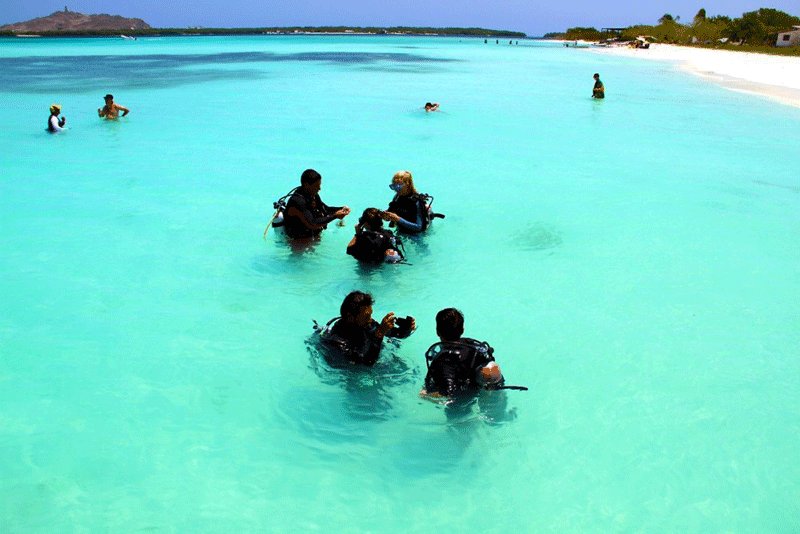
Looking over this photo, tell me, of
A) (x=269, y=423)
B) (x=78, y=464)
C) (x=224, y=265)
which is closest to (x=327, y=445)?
(x=269, y=423)

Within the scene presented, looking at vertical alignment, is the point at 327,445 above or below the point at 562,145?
below

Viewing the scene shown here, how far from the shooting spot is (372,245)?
24.2ft

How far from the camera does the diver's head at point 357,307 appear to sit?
471 cm

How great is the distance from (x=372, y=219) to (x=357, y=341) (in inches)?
95.2

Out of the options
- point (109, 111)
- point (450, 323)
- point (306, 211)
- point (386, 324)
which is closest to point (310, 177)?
point (306, 211)

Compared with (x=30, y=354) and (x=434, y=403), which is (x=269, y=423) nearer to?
(x=434, y=403)

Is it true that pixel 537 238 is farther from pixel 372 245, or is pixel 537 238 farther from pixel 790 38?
pixel 790 38

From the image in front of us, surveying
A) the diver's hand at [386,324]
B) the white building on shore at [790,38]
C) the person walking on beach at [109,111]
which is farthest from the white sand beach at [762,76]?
the diver's hand at [386,324]

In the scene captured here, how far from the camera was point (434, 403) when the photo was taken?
A: 493 centimetres

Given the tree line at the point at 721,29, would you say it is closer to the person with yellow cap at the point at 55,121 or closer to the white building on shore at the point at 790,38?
the white building on shore at the point at 790,38

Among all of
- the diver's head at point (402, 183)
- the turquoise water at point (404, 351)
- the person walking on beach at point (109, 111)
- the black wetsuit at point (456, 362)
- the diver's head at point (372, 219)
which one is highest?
the person walking on beach at point (109, 111)

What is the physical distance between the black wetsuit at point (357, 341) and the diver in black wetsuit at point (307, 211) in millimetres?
2824

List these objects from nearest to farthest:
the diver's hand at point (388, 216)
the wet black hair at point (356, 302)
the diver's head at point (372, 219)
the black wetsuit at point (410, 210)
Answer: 1. the wet black hair at point (356, 302)
2. the diver's head at point (372, 219)
3. the diver's hand at point (388, 216)
4. the black wetsuit at point (410, 210)

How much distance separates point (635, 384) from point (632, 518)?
1672 millimetres
